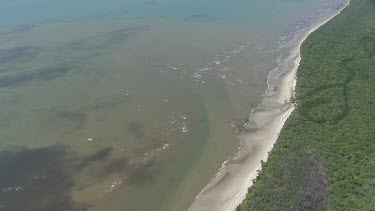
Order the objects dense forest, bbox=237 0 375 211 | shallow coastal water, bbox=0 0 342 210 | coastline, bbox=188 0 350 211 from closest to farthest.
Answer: dense forest, bbox=237 0 375 211 → coastline, bbox=188 0 350 211 → shallow coastal water, bbox=0 0 342 210

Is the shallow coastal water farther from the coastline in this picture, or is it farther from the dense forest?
the dense forest

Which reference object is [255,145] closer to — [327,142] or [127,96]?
[327,142]

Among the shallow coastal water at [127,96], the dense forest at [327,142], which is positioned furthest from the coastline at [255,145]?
the dense forest at [327,142]

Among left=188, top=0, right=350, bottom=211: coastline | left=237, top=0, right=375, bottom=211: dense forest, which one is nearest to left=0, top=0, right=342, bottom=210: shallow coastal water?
left=188, top=0, right=350, bottom=211: coastline

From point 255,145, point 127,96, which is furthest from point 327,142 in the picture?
point 127,96

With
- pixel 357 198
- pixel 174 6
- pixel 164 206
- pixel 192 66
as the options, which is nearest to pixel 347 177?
pixel 357 198

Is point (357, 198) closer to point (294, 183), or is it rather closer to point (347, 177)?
point (347, 177)
